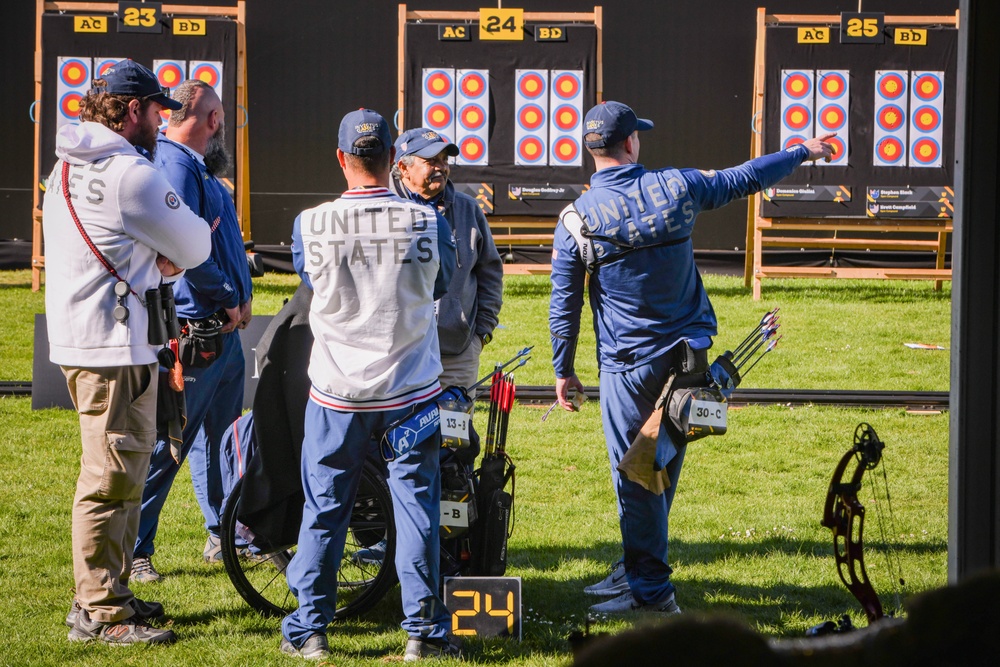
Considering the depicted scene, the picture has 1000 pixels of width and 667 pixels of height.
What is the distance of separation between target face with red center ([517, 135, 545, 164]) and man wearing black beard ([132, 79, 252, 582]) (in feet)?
19.5

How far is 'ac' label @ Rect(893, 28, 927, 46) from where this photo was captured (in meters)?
9.88

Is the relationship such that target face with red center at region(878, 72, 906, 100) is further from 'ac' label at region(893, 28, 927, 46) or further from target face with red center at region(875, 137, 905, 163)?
target face with red center at region(875, 137, 905, 163)

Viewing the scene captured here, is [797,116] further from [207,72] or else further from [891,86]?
[207,72]

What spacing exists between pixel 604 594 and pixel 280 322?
1.45 m

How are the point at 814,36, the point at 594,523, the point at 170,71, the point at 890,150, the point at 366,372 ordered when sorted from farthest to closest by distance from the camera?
the point at 890,150, the point at 814,36, the point at 170,71, the point at 594,523, the point at 366,372

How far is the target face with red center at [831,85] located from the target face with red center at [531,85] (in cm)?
258

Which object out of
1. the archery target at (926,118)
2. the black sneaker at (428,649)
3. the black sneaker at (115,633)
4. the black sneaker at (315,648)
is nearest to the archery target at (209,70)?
the archery target at (926,118)

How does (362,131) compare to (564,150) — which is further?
(564,150)

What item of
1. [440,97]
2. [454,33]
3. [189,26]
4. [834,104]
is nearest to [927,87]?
[834,104]

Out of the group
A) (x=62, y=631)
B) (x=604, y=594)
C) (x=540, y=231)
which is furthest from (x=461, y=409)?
(x=540, y=231)

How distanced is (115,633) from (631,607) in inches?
63.0

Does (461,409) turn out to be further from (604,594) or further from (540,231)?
(540,231)

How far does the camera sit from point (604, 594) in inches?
146

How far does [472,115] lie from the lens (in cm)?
974
